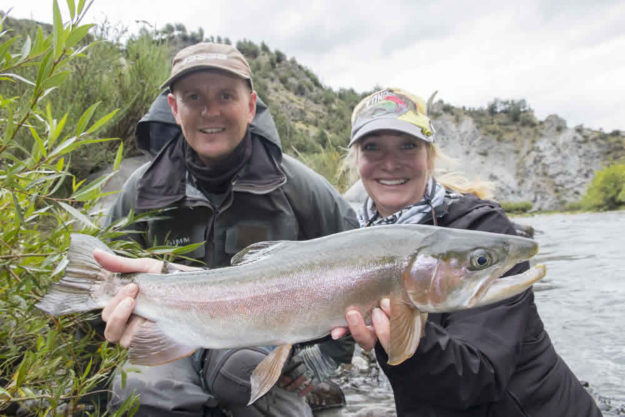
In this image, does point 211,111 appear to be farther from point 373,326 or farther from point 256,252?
point 373,326

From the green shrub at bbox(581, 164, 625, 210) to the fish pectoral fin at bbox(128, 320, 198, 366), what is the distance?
33.0 m

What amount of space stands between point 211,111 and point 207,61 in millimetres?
337

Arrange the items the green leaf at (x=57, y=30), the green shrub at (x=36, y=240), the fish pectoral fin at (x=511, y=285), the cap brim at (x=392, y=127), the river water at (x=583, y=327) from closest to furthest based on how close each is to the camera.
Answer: the green leaf at (x=57, y=30), the green shrub at (x=36, y=240), the fish pectoral fin at (x=511, y=285), the cap brim at (x=392, y=127), the river water at (x=583, y=327)

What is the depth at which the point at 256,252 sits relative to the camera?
232 cm

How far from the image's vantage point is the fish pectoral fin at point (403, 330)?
6.50ft

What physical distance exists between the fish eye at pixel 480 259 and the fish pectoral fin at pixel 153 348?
1.31 metres

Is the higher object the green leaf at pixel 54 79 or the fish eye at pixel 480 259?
the green leaf at pixel 54 79

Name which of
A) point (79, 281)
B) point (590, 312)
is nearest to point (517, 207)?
point (590, 312)

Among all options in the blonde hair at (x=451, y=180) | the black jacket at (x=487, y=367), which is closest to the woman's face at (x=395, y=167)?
the blonde hair at (x=451, y=180)

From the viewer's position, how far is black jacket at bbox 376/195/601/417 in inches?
84.7

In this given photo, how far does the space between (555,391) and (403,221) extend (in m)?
1.17

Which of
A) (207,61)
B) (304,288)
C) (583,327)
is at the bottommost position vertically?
(583,327)

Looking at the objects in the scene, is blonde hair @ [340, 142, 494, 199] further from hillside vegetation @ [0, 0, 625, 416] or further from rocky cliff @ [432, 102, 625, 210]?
rocky cliff @ [432, 102, 625, 210]

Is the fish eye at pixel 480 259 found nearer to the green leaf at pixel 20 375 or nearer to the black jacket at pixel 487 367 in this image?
the black jacket at pixel 487 367
